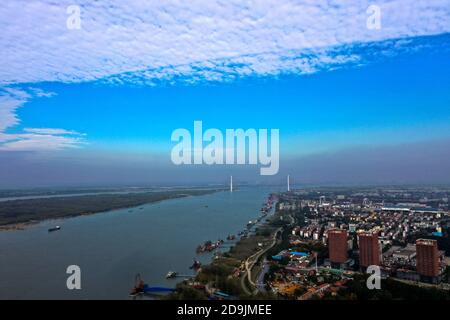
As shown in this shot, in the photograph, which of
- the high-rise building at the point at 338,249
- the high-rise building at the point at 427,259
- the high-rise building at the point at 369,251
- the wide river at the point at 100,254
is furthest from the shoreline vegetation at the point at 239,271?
the high-rise building at the point at 427,259

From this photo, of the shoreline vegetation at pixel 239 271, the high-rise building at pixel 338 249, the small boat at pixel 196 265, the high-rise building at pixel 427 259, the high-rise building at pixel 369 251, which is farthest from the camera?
the high-rise building at pixel 338 249

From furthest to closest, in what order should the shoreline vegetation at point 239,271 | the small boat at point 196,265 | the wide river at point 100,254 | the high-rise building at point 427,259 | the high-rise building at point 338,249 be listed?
the high-rise building at point 338,249, the small boat at point 196,265, the high-rise building at point 427,259, the wide river at point 100,254, the shoreline vegetation at point 239,271

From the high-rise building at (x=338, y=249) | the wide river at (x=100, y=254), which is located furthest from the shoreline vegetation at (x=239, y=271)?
the high-rise building at (x=338, y=249)

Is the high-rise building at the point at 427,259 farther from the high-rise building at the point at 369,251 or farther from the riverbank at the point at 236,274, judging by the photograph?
the riverbank at the point at 236,274

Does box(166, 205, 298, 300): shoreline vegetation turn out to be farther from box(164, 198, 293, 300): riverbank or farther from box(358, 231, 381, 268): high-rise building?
box(358, 231, 381, 268): high-rise building

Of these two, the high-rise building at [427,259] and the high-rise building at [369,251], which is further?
the high-rise building at [369,251]

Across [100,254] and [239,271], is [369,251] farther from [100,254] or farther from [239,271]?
[100,254]

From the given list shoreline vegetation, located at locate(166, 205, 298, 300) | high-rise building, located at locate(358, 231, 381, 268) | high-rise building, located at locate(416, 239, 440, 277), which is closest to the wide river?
shoreline vegetation, located at locate(166, 205, 298, 300)

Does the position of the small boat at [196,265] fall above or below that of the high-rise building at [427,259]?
below
